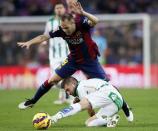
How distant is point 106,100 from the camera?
11516 millimetres

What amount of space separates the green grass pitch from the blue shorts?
33.2 inches

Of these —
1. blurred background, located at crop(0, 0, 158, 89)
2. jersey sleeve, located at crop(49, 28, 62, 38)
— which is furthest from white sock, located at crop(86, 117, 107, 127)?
blurred background, located at crop(0, 0, 158, 89)

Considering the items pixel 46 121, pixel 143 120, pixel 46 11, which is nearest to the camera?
pixel 46 121

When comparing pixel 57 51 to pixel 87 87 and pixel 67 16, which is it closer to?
pixel 67 16

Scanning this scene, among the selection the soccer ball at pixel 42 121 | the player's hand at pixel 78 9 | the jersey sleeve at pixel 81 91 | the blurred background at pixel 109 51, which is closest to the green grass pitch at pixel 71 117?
the soccer ball at pixel 42 121

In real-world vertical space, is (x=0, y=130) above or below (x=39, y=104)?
above

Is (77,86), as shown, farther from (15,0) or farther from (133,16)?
(15,0)

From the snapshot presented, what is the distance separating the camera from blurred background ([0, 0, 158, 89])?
24141 millimetres

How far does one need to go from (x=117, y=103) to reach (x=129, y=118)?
0.95m

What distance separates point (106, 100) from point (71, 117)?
8.42ft

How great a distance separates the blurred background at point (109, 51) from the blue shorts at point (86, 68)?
9831 millimetres

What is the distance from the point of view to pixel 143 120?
42.9 feet

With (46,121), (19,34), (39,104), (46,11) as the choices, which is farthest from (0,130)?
(46,11)

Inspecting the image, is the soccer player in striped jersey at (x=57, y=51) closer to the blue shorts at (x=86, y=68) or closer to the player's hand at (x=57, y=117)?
the blue shorts at (x=86, y=68)
